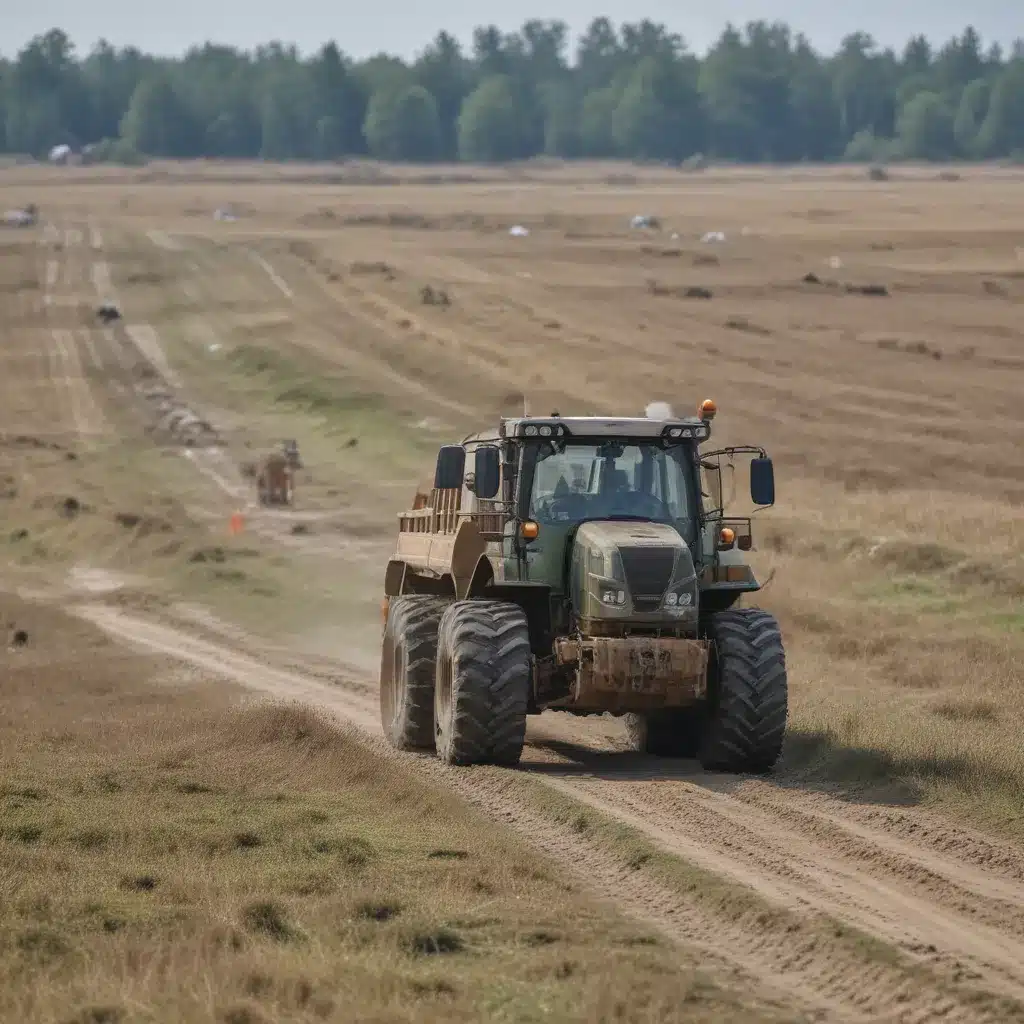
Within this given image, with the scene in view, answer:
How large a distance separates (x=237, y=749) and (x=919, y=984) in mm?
9571

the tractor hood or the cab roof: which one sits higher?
the cab roof

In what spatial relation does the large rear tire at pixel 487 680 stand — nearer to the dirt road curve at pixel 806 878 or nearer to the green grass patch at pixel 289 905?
the dirt road curve at pixel 806 878

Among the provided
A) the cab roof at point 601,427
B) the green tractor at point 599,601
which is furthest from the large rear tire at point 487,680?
the cab roof at point 601,427

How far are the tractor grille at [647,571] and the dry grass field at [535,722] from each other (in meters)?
1.56

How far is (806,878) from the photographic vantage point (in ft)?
41.5

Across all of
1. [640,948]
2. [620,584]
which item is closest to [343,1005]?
[640,948]

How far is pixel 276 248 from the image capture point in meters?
99.1

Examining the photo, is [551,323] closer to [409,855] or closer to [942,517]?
[942,517]

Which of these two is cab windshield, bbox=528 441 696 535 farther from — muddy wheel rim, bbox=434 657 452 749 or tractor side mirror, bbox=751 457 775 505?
muddy wheel rim, bbox=434 657 452 749

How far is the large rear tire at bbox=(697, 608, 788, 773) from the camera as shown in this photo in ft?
53.2

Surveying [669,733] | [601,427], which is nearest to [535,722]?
[669,733]

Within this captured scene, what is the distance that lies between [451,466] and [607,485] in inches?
55.1

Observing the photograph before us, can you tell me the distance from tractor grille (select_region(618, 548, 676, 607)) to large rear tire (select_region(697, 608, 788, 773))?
816 mm

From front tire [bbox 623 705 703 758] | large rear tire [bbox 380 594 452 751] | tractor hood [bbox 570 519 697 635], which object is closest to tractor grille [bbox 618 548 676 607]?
tractor hood [bbox 570 519 697 635]
